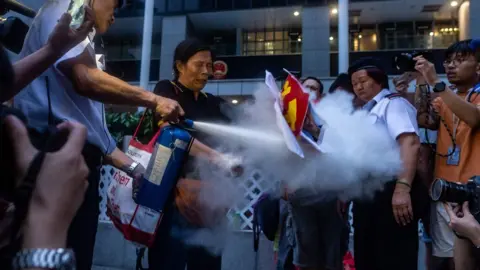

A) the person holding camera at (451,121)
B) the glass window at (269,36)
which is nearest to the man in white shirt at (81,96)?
the person holding camera at (451,121)

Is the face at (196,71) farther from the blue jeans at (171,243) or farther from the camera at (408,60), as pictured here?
the camera at (408,60)

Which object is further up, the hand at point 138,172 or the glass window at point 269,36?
the glass window at point 269,36

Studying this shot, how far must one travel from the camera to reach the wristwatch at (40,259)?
940 millimetres

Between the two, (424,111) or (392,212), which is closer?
(392,212)

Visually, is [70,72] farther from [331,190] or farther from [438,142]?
[438,142]

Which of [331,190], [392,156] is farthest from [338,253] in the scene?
[392,156]

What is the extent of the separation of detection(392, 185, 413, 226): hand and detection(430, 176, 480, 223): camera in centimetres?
61

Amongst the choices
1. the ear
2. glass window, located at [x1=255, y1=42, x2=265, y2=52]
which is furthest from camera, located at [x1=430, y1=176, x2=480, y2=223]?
glass window, located at [x1=255, y1=42, x2=265, y2=52]

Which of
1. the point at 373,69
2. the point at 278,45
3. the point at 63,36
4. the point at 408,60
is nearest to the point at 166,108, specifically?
the point at 63,36

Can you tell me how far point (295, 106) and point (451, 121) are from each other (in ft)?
4.66

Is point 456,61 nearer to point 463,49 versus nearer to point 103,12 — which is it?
point 463,49

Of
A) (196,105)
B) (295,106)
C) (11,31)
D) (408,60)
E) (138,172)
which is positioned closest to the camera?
(11,31)

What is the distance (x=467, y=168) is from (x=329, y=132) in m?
1.02

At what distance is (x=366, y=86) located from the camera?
3305 mm
